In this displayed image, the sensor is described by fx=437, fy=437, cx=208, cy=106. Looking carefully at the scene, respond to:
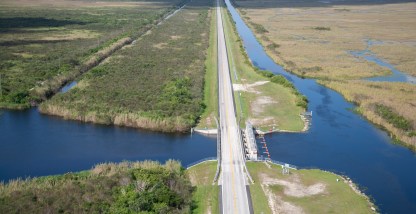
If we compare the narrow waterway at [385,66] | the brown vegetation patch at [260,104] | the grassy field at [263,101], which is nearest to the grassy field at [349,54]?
the narrow waterway at [385,66]

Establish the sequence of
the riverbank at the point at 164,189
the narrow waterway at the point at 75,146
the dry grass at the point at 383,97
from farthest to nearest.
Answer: the dry grass at the point at 383,97 → the narrow waterway at the point at 75,146 → the riverbank at the point at 164,189

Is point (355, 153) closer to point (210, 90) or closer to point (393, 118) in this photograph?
point (393, 118)

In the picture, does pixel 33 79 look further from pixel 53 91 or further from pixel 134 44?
pixel 134 44

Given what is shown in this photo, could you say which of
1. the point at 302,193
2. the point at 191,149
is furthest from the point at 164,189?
the point at 191,149

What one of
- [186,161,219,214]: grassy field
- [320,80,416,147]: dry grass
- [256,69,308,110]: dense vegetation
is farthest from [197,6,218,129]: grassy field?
[320,80,416,147]: dry grass

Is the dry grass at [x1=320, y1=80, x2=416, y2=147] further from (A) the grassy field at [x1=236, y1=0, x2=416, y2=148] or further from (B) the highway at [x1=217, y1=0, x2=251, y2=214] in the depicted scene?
(B) the highway at [x1=217, y1=0, x2=251, y2=214]

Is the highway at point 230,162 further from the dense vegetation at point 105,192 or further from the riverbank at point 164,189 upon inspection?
the dense vegetation at point 105,192
